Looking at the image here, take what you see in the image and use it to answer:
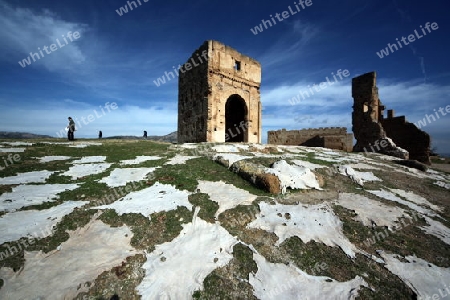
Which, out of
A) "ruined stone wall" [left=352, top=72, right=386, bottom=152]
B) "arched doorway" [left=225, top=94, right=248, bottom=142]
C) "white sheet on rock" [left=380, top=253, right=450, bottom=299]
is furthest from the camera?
"ruined stone wall" [left=352, top=72, right=386, bottom=152]

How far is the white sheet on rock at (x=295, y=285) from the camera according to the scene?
381cm

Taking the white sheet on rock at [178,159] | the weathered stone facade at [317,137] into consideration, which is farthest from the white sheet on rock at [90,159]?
the weathered stone facade at [317,137]

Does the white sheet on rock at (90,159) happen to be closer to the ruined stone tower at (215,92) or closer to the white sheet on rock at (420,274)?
the ruined stone tower at (215,92)

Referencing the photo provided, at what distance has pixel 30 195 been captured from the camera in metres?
6.22

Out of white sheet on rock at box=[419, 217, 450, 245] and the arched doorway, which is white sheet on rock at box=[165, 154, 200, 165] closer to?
white sheet on rock at box=[419, 217, 450, 245]

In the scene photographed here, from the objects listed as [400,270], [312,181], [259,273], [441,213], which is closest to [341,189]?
[312,181]

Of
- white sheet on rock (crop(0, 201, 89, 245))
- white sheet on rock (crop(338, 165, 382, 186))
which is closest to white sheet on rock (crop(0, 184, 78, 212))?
white sheet on rock (crop(0, 201, 89, 245))

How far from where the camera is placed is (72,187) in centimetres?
688

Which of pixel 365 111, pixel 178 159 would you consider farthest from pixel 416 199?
pixel 365 111

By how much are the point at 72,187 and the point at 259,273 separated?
20.2ft

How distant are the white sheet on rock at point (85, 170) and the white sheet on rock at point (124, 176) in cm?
67

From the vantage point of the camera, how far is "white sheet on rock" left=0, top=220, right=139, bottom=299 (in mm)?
3547

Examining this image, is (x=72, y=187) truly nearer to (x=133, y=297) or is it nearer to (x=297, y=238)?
(x=133, y=297)

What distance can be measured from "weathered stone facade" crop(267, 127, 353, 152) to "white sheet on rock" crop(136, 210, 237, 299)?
25.4 m
